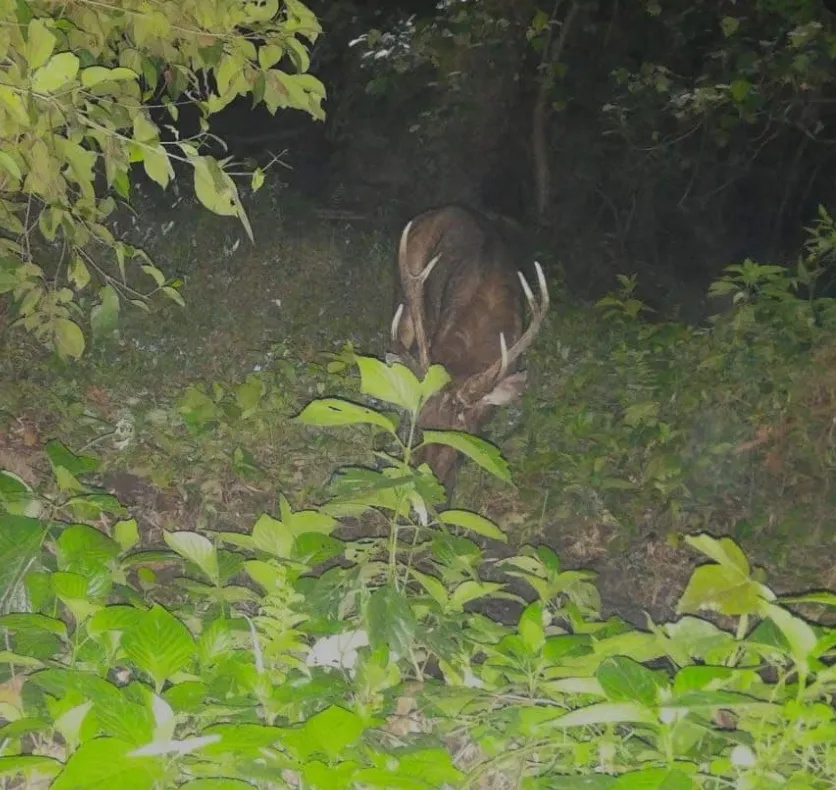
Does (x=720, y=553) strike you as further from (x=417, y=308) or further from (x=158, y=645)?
(x=417, y=308)

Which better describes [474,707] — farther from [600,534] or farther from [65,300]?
[600,534]

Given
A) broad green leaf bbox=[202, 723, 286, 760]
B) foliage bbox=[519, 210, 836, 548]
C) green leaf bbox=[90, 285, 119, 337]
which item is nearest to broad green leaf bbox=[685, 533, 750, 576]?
broad green leaf bbox=[202, 723, 286, 760]

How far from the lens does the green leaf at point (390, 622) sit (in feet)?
3.52

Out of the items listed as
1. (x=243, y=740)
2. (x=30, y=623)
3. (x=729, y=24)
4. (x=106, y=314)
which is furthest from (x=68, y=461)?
(x=729, y=24)

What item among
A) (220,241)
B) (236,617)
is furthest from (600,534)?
(220,241)

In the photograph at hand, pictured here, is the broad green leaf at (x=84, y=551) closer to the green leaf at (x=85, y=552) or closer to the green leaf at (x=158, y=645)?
the green leaf at (x=85, y=552)

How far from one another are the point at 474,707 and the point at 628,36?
8836 millimetres

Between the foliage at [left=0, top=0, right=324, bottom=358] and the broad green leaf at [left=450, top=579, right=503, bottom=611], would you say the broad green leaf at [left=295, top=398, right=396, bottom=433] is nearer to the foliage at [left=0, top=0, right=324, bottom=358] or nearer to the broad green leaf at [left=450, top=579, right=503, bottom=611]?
the broad green leaf at [left=450, top=579, right=503, bottom=611]

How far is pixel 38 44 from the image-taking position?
150 cm

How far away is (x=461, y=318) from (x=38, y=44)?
12.7 ft

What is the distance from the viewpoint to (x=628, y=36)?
8.88 metres

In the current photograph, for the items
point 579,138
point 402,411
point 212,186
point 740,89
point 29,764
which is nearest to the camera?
point 29,764

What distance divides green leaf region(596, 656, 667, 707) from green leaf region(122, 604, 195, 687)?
413 millimetres

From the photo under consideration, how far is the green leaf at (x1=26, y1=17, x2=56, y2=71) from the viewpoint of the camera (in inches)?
58.6
